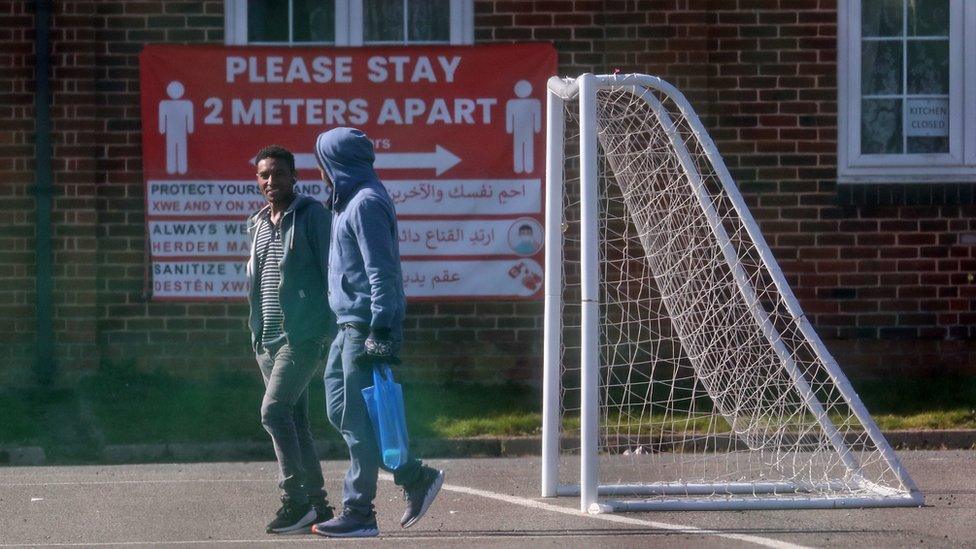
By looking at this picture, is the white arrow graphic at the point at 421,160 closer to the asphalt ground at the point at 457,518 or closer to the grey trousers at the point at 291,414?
the asphalt ground at the point at 457,518

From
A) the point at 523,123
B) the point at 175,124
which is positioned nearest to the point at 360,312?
the point at 523,123

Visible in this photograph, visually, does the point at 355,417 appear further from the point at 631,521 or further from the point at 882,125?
the point at 882,125

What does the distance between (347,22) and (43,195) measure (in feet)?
9.38

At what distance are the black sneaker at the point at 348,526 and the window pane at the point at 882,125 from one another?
675 cm

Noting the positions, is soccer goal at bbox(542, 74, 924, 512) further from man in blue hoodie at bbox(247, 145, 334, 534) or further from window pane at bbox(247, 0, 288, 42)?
window pane at bbox(247, 0, 288, 42)

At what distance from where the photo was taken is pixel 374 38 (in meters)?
11.4

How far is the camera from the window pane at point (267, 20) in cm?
1137

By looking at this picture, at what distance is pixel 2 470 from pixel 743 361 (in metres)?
4.82

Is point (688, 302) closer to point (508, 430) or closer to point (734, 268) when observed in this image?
point (734, 268)

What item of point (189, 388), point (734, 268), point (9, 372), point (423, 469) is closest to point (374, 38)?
point (189, 388)

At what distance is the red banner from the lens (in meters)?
11.0

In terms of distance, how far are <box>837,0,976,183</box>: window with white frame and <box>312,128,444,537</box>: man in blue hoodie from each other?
6158mm

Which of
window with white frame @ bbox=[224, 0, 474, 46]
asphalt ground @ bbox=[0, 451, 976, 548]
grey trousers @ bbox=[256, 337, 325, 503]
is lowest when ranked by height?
asphalt ground @ bbox=[0, 451, 976, 548]

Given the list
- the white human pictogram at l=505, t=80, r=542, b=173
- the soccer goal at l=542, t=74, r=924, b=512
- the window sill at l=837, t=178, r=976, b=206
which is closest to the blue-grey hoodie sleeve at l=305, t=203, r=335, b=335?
the soccer goal at l=542, t=74, r=924, b=512
